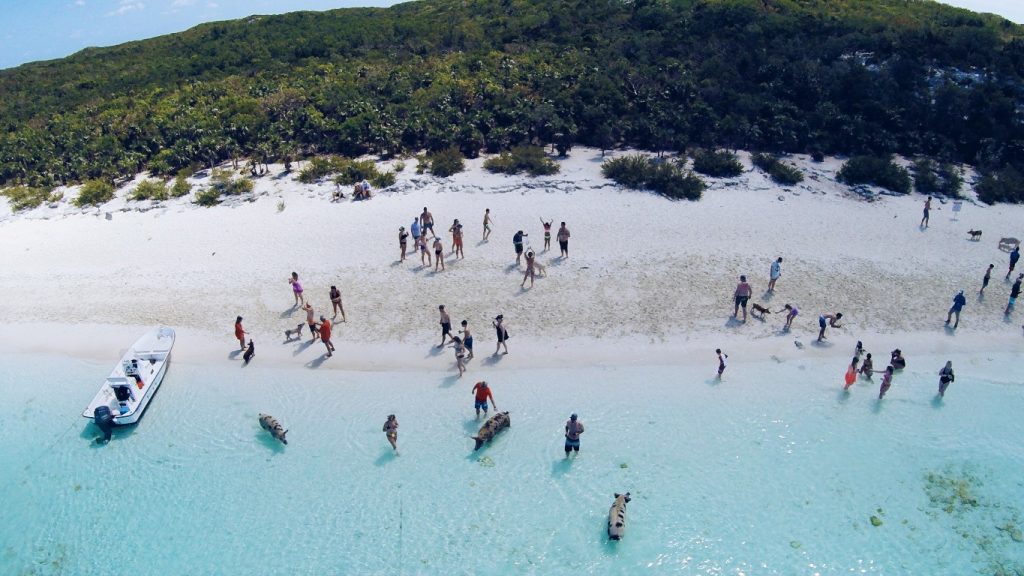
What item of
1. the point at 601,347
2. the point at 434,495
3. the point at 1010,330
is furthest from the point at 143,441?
the point at 1010,330

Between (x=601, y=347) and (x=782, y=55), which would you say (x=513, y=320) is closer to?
(x=601, y=347)

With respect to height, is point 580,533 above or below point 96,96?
below

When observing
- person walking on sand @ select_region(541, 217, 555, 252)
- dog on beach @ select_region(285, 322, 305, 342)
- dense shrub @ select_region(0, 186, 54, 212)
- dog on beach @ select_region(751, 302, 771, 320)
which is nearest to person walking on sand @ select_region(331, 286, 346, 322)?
dog on beach @ select_region(285, 322, 305, 342)

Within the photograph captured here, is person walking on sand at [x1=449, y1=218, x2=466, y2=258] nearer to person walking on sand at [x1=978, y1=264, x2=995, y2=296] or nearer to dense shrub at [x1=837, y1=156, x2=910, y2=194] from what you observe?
person walking on sand at [x1=978, y1=264, x2=995, y2=296]

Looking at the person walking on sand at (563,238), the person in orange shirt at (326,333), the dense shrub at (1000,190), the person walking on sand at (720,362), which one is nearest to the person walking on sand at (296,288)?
the person in orange shirt at (326,333)

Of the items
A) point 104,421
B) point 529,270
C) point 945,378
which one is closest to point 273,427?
point 104,421

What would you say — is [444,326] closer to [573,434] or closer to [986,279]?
[573,434]
